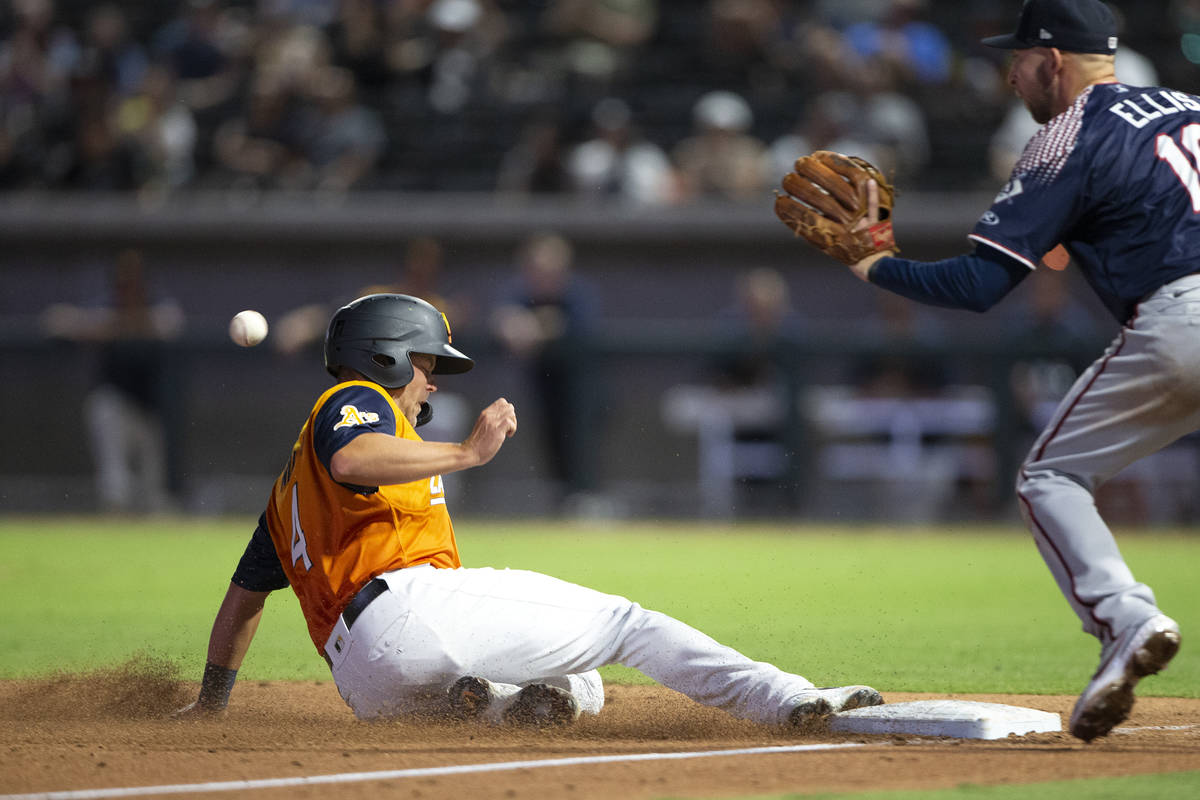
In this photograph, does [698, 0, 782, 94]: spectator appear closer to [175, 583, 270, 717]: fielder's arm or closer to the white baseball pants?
[175, 583, 270, 717]: fielder's arm

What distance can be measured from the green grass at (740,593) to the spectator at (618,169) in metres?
2.96

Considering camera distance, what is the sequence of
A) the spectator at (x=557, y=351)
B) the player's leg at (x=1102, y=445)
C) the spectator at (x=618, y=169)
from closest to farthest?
1. the player's leg at (x=1102, y=445)
2. the spectator at (x=557, y=351)
3. the spectator at (x=618, y=169)

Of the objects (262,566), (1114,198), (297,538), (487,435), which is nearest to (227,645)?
(262,566)

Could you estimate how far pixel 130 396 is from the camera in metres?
13.9

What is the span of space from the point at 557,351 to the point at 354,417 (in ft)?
29.8

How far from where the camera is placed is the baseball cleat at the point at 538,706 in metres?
4.64

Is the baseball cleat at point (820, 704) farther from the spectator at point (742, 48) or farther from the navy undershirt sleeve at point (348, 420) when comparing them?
the spectator at point (742, 48)

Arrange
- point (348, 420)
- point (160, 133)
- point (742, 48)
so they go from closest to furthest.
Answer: point (348, 420) → point (160, 133) → point (742, 48)

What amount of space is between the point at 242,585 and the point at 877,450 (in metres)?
8.96

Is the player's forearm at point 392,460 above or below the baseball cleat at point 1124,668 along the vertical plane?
above

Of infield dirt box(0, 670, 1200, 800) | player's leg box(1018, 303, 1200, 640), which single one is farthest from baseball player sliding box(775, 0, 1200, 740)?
infield dirt box(0, 670, 1200, 800)

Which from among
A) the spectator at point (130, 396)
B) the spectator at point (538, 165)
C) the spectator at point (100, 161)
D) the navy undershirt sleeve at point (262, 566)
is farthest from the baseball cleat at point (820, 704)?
the spectator at point (100, 161)

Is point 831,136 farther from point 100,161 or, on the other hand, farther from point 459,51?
point 100,161

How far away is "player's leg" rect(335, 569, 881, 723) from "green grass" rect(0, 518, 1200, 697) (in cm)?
136
